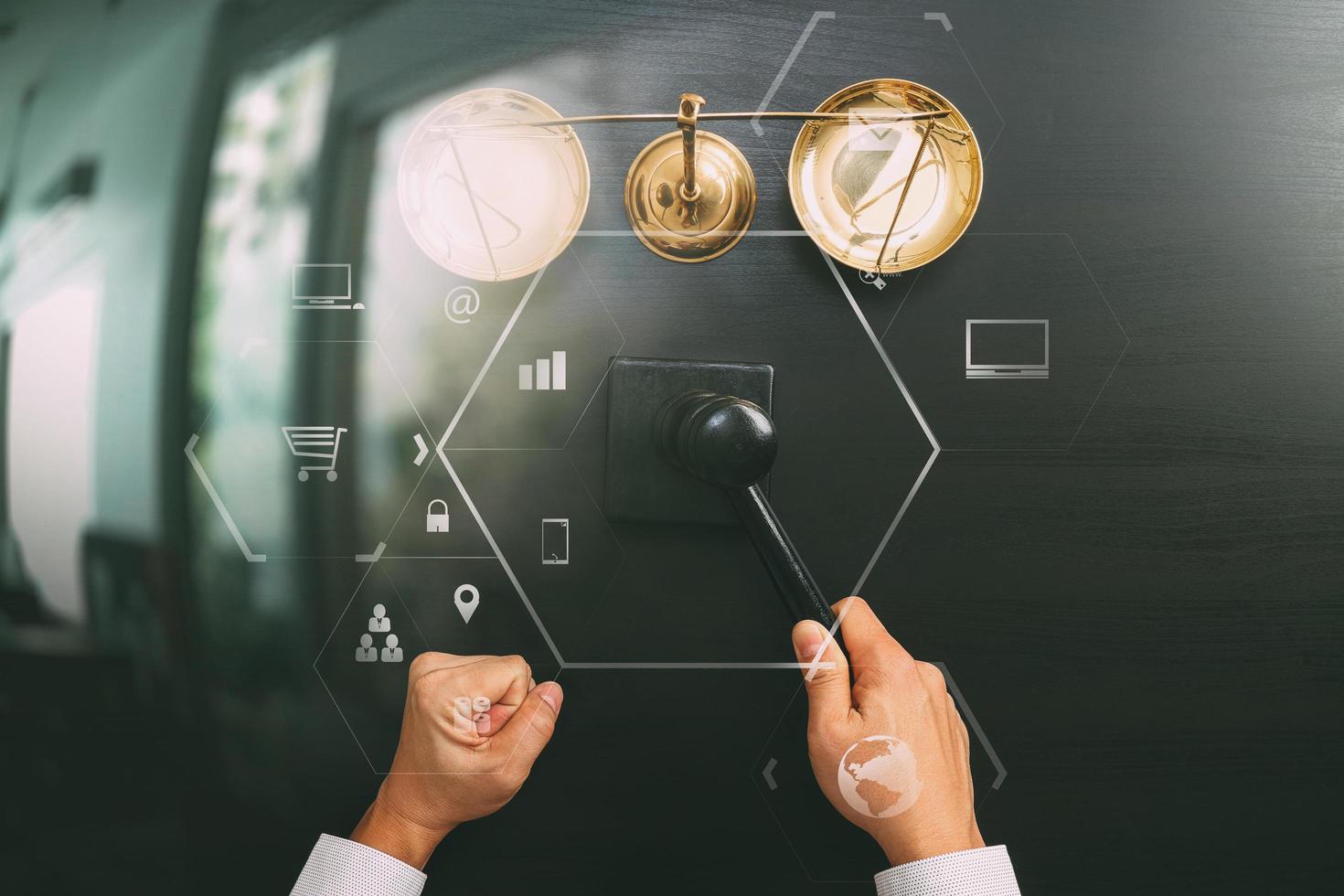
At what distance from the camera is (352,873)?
509mm

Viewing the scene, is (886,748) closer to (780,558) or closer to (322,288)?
(780,558)

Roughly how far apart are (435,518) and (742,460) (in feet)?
0.75

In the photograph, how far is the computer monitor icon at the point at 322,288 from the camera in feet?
1.63

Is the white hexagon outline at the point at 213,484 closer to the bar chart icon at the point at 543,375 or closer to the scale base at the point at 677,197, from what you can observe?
the bar chart icon at the point at 543,375

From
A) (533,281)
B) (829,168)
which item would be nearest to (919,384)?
(829,168)

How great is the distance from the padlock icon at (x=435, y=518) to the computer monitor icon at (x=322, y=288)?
0.15 meters

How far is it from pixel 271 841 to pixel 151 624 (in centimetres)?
18

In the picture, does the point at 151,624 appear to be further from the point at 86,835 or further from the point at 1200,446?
the point at 1200,446

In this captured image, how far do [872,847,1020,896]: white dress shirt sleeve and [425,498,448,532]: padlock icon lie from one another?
15.9 inches

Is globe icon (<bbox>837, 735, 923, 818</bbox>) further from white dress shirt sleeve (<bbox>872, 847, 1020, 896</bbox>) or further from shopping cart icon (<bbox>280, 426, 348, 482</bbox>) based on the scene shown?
shopping cart icon (<bbox>280, 426, 348, 482</bbox>)

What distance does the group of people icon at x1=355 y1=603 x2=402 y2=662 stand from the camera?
0.51 meters

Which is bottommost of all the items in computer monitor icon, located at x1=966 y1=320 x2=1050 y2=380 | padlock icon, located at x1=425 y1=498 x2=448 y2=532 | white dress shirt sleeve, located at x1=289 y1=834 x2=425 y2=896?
white dress shirt sleeve, located at x1=289 y1=834 x2=425 y2=896

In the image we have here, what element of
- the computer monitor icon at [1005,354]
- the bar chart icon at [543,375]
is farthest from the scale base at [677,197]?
the computer monitor icon at [1005,354]

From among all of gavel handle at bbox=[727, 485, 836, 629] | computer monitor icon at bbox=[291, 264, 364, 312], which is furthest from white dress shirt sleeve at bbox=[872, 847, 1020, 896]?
computer monitor icon at bbox=[291, 264, 364, 312]
